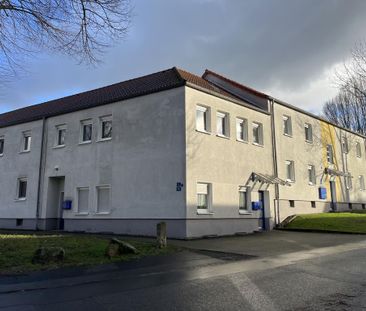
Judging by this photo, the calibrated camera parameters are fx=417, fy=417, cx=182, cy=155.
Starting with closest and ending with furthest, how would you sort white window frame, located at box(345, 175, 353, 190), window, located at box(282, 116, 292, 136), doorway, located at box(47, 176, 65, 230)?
doorway, located at box(47, 176, 65, 230) → window, located at box(282, 116, 292, 136) → white window frame, located at box(345, 175, 353, 190)

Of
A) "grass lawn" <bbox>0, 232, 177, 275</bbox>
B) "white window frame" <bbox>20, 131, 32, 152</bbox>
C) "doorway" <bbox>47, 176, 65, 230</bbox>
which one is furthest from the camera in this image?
"white window frame" <bbox>20, 131, 32, 152</bbox>

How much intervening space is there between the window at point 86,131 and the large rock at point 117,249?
457 inches

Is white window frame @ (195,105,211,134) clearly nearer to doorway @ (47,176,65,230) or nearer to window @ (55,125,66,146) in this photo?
window @ (55,125,66,146)

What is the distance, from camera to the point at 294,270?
401 inches

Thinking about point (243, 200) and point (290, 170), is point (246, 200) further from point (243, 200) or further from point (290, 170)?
point (290, 170)

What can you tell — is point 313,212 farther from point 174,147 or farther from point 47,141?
point 47,141

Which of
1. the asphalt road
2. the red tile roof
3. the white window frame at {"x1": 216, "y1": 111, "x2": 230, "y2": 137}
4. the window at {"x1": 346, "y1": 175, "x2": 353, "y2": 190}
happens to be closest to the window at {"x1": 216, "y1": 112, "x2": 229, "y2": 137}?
the white window frame at {"x1": 216, "y1": 111, "x2": 230, "y2": 137}

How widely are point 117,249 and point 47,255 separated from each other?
2205 mm

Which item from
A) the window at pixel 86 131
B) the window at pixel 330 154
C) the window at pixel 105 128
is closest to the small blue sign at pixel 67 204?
the window at pixel 86 131

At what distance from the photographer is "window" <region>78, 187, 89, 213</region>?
22934mm

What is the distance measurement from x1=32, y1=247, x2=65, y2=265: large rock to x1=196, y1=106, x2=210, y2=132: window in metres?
10.6

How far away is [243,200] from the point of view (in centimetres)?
2283

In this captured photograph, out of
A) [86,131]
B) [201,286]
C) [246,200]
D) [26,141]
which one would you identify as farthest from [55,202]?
[201,286]

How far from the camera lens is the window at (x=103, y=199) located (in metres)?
22.0
